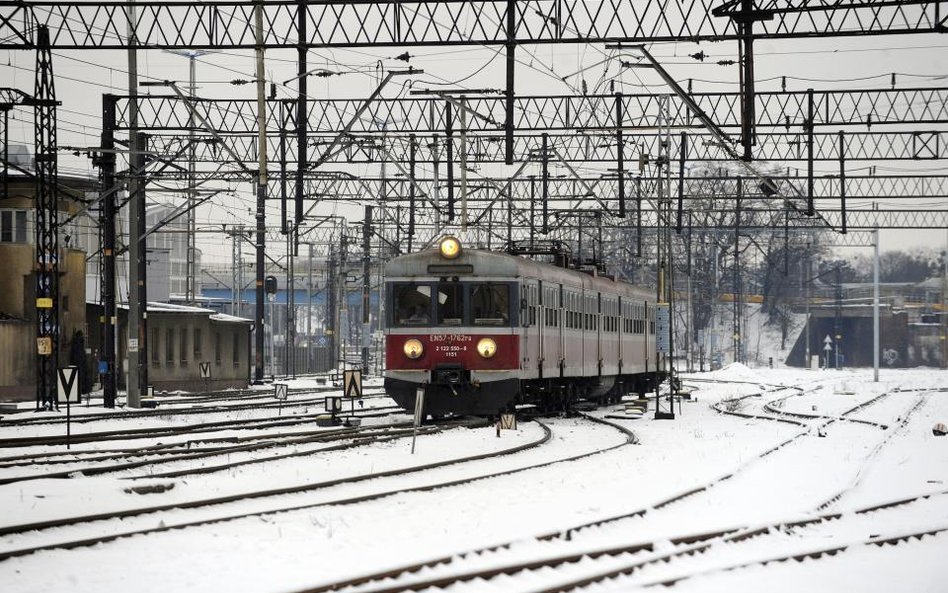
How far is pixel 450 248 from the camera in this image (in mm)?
25688

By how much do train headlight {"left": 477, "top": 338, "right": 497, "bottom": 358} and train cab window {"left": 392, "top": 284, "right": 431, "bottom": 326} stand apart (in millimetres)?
1102

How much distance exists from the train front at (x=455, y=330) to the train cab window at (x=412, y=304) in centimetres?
2

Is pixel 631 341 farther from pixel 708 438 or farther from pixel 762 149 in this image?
pixel 762 149

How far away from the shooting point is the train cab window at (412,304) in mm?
25812

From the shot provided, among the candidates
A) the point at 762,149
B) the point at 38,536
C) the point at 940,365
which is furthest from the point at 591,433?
the point at 940,365

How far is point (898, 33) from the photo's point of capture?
77.7 ft

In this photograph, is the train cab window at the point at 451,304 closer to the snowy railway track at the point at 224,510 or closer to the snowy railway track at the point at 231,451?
the snowy railway track at the point at 231,451

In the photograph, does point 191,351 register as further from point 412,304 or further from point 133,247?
point 412,304

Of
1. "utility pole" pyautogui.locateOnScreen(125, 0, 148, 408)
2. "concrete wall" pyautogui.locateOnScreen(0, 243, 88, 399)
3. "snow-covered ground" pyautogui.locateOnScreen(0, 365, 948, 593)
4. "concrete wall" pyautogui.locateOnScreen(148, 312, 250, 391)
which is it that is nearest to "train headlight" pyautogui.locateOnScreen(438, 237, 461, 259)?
"snow-covered ground" pyautogui.locateOnScreen(0, 365, 948, 593)

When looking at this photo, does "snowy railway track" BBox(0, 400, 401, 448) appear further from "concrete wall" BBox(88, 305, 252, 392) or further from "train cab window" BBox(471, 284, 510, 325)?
"concrete wall" BBox(88, 305, 252, 392)

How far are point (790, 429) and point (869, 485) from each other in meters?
10.2

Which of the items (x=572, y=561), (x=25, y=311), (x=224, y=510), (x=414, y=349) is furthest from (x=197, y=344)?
(x=572, y=561)

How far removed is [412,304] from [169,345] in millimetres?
25830

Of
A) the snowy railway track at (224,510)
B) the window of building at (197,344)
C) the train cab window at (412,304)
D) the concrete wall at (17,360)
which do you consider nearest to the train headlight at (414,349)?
the train cab window at (412,304)
